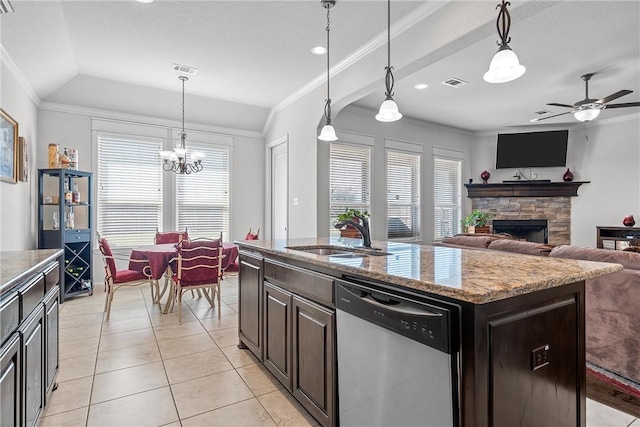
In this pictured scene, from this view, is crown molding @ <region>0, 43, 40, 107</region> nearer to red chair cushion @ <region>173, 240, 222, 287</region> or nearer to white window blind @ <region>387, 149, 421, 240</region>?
red chair cushion @ <region>173, 240, 222, 287</region>

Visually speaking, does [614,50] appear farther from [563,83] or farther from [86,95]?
[86,95]

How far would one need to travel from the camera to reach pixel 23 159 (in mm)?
4000

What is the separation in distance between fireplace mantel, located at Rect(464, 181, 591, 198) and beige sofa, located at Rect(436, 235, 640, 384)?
5059 millimetres

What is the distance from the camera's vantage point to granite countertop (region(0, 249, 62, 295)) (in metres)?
1.41

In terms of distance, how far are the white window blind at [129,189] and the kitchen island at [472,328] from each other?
4.31m

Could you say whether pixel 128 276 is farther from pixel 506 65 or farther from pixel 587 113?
pixel 587 113

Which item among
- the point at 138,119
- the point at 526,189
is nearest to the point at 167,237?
the point at 138,119

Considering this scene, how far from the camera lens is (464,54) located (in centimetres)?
391

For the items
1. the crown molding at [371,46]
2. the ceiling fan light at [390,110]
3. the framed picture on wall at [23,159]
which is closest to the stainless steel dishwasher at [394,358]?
the ceiling fan light at [390,110]

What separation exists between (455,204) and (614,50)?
4.03m

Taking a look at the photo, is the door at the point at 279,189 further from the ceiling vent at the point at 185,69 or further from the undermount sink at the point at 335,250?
the undermount sink at the point at 335,250

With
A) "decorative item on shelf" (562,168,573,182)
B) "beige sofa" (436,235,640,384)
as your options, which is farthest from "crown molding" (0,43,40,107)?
"decorative item on shelf" (562,168,573,182)

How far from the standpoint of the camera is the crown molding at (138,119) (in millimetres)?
4988

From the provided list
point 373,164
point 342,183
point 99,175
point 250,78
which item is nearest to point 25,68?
point 99,175
